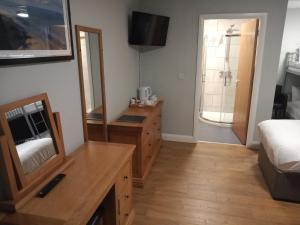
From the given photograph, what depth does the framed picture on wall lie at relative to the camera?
3.92 ft

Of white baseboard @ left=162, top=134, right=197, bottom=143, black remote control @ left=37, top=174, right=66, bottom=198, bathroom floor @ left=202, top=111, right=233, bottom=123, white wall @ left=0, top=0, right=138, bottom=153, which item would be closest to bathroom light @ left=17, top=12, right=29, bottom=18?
white wall @ left=0, top=0, right=138, bottom=153

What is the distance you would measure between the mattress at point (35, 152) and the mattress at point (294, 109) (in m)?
4.59

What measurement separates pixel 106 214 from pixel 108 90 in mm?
1375

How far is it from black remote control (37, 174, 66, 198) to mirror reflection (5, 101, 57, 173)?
0.13 m

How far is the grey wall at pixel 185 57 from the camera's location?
3.23 meters

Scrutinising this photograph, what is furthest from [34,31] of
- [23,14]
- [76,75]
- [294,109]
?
[294,109]

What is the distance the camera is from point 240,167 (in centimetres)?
313

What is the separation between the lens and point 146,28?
315 cm

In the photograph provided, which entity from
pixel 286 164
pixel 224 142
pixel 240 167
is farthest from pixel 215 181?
pixel 224 142

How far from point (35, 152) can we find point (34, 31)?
74 centimetres

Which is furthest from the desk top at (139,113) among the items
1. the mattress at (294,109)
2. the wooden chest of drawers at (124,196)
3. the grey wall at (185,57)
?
the mattress at (294,109)

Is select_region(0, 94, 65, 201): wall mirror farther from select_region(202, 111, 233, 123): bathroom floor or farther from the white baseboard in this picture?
select_region(202, 111, 233, 123): bathroom floor

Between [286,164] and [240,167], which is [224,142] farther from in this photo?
[286,164]

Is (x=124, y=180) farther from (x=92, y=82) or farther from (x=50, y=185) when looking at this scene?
(x=92, y=82)
